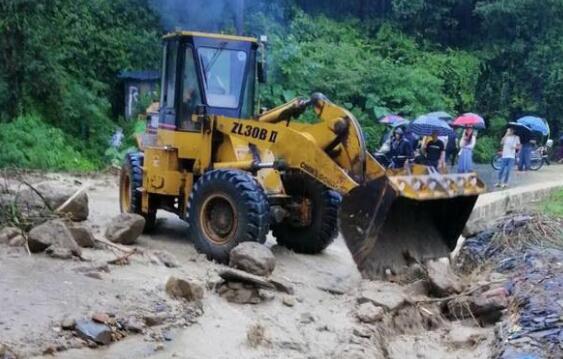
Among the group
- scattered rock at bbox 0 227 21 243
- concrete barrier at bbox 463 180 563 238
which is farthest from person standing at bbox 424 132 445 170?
scattered rock at bbox 0 227 21 243

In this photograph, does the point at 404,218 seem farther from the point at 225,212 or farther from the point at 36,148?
the point at 36,148

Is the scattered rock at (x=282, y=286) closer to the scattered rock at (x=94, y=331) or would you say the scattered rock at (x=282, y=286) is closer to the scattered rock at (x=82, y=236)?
the scattered rock at (x=82, y=236)

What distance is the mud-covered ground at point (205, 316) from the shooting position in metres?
6.77

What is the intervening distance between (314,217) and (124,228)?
7.77ft

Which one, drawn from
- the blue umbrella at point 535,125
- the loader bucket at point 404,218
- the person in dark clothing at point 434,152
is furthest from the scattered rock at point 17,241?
the blue umbrella at point 535,125

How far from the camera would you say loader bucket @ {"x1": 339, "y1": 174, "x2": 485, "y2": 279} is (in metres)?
9.05

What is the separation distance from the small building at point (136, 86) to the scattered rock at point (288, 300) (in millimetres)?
19212

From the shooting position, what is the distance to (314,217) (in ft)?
35.7

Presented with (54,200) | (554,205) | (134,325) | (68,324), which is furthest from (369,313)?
(554,205)

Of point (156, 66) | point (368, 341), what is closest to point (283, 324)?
point (368, 341)

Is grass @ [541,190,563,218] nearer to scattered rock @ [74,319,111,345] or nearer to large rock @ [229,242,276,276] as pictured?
large rock @ [229,242,276,276]

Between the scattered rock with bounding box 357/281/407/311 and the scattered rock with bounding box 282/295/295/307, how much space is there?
0.67 m

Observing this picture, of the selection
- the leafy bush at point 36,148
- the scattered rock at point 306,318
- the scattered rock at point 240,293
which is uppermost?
the scattered rock at point 240,293

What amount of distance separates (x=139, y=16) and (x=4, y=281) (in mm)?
22082
